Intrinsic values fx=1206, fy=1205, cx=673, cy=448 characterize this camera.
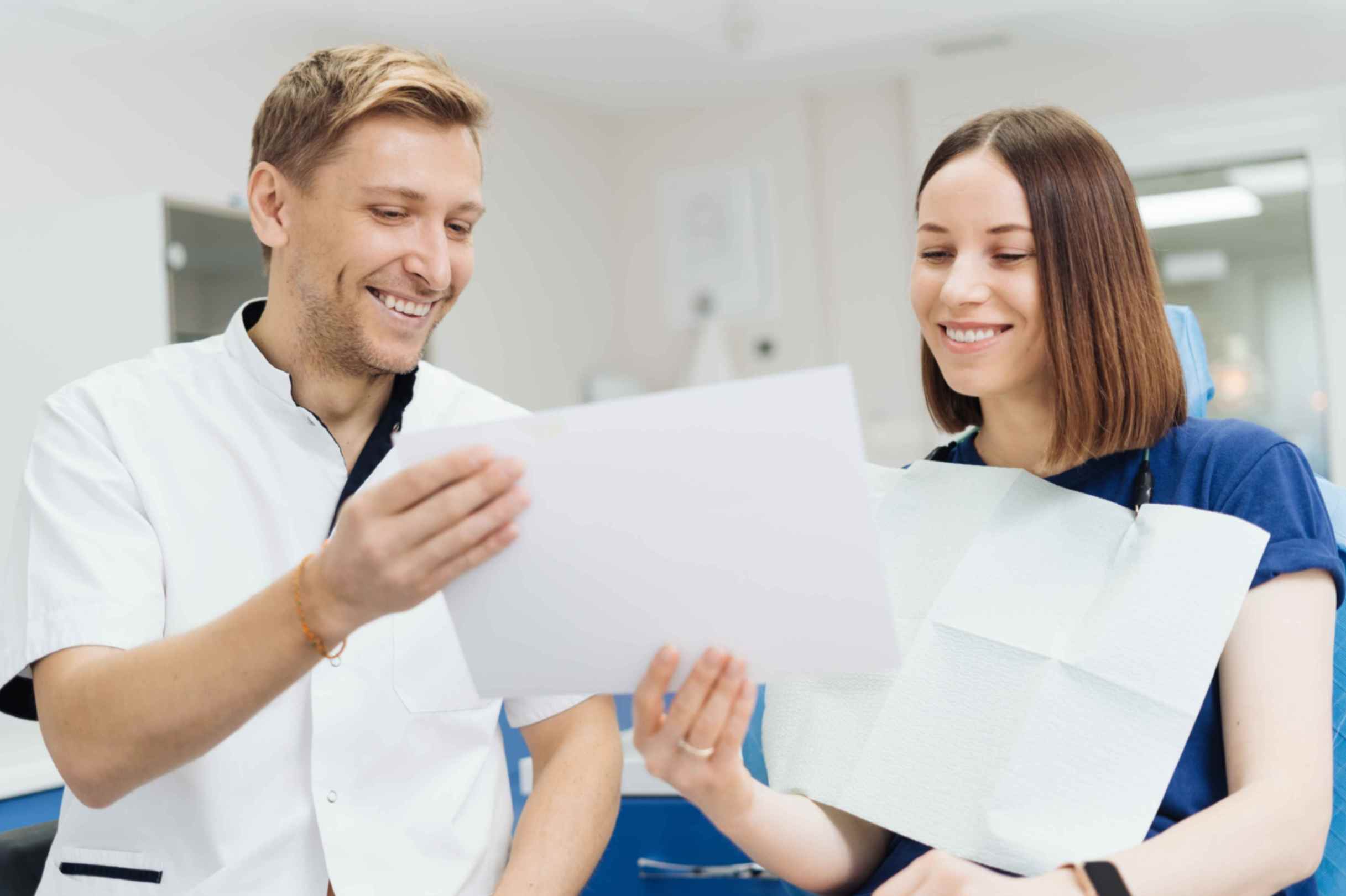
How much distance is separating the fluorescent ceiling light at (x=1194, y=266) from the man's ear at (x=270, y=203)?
3.31 metres

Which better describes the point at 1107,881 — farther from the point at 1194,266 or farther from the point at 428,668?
the point at 1194,266

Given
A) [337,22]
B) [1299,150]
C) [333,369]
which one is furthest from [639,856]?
[1299,150]

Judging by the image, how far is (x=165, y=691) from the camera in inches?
38.4

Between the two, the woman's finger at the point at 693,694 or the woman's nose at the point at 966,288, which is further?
the woman's nose at the point at 966,288

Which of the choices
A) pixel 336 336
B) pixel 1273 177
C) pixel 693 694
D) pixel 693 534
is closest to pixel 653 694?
pixel 693 694

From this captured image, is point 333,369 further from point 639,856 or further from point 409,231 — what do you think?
point 639,856

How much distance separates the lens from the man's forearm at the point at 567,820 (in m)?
1.23

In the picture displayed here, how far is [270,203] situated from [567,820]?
0.78m

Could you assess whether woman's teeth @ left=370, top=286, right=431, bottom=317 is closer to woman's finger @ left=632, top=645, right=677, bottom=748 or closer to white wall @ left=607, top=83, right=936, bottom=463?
woman's finger @ left=632, top=645, right=677, bottom=748

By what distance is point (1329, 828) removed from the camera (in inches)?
44.9

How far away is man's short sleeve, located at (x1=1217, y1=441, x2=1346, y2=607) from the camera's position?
108 cm

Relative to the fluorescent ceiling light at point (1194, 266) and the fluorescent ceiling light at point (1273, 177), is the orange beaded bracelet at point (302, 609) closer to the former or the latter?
the fluorescent ceiling light at point (1194, 266)

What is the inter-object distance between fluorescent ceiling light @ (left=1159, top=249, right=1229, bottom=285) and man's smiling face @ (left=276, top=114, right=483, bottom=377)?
3.23m

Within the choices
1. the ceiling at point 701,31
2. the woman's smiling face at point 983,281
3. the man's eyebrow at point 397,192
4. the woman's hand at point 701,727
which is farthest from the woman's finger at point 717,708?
the ceiling at point 701,31
